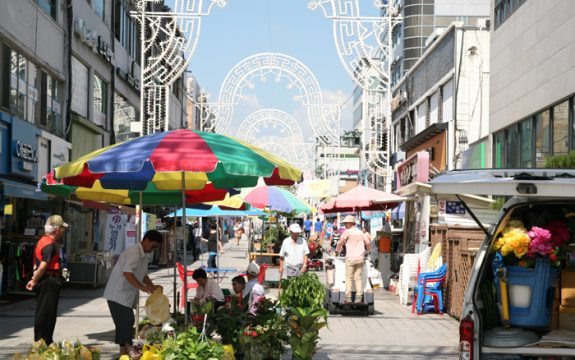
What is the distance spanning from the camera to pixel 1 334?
12680 mm

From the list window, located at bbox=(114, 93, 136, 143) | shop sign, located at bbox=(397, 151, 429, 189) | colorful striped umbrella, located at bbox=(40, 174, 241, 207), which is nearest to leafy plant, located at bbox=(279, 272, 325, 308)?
colorful striped umbrella, located at bbox=(40, 174, 241, 207)

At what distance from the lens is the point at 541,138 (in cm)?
1977

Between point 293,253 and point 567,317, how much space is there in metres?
10.9

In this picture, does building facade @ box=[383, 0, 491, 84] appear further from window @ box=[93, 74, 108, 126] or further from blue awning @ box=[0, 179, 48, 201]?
blue awning @ box=[0, 179, 48, 201]

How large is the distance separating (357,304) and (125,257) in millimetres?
7299

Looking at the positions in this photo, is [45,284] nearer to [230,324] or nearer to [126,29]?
[230,324]

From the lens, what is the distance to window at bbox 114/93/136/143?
3334 cm

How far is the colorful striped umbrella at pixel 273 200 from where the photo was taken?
68.2 ft

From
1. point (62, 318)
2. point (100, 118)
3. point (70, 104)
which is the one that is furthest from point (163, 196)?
point (100, 118)

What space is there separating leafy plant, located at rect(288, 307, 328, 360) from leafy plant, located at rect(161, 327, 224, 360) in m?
2.22

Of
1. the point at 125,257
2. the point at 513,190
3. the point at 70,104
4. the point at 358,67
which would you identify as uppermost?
the point at 358,67

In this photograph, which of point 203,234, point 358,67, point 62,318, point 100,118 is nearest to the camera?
point 62,318

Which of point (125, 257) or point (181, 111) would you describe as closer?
point (125, 257)

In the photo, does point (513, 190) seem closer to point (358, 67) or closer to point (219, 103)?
point (358, 67)
